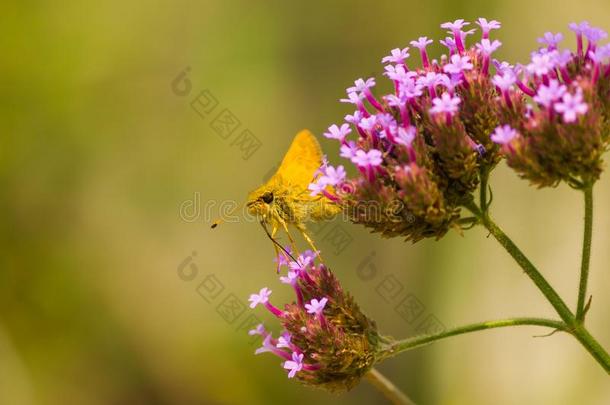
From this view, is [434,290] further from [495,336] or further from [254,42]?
[254,42]

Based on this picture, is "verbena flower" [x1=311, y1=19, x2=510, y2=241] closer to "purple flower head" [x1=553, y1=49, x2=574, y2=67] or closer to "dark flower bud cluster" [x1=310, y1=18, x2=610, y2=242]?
"dark flower bud cluster" [x1=310, y1=18, x2=610, y2=242]

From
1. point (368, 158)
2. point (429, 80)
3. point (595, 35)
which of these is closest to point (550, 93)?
point (595, 35)

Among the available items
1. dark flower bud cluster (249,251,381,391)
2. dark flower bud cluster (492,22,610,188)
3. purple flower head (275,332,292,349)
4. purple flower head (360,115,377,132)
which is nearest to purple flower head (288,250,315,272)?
dark flower bud cluster (249,251,381,391)

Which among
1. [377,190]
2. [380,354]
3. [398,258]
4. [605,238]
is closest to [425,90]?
[377,190]

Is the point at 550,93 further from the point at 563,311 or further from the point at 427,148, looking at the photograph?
the point at 563,311

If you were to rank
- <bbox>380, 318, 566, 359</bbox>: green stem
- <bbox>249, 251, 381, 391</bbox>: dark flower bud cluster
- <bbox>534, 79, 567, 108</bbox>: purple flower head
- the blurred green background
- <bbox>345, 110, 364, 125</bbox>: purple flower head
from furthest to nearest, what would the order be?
the blurred green background
<bbox>345, 110, 364, 125</bbox>: purple flower head
<bbox>249, 251, 381, 391</bbox>: dark flower bud cluster
<bbox>380, 318, 566, 359</bbox>: green stem
<bbox>534, 79, 567, 108</bbox>: purple flower head

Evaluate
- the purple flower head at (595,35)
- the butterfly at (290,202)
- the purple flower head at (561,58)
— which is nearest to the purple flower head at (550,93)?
the purple flower head at (561,58)
